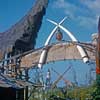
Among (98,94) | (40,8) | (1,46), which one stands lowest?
(98,94)

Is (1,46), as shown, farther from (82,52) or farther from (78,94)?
(78,94)

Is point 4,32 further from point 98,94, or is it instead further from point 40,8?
point 98,94

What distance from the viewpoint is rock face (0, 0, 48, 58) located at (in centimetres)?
1819

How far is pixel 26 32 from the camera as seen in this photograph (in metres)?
18.4

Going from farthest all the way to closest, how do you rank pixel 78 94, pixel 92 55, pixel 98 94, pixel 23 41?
pixel 78 94 → pixel 23 41 → pixel 92 55 → pixel 98 94

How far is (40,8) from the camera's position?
60.6 ft

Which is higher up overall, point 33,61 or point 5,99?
point 33,61

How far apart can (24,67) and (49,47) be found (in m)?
2.34

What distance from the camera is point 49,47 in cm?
1558

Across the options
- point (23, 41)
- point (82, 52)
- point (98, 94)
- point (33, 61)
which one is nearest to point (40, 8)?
point (23, 41)

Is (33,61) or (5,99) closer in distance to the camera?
(5,99)

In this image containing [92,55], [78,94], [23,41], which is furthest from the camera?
[78,94]

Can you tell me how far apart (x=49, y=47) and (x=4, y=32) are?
548cm

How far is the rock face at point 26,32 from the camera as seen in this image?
59.7 ft
